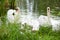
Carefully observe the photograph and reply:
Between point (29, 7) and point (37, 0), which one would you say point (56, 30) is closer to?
point (29, 7)

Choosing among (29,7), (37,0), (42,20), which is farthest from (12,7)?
(37,0)

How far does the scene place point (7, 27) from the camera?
428 cm

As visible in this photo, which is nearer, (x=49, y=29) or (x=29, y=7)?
(x=49, y=29)

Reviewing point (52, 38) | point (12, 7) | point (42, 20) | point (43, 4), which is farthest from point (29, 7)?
→ point (52, 38)

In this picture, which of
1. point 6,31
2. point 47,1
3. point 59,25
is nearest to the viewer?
point 6,31

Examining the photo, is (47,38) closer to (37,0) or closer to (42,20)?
(42,20)

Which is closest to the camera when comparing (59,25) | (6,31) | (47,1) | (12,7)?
(6,31)

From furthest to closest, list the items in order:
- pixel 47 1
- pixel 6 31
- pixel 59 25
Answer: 1. pixel 47 1
2. pixel 59 25
3. pixel 6 31

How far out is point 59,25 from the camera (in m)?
5.68

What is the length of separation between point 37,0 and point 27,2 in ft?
1.60

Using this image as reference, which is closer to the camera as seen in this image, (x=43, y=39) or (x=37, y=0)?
(x=43, y=39)

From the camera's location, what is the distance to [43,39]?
422cm

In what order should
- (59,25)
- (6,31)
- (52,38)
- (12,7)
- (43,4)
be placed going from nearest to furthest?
(6,31), (52,38), (59,25), (12,7), (43,4)

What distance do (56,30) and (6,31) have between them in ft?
5.16
